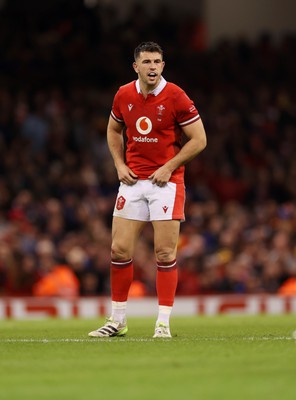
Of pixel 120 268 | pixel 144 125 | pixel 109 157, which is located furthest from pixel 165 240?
pixel 109 157

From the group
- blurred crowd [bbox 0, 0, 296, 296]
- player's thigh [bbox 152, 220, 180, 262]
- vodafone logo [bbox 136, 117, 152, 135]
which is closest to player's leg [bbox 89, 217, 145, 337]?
player's thigh [bbox 152, 220, 180, 262]

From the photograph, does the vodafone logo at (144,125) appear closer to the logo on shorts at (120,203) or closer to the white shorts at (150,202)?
the white shorts at (150,202)

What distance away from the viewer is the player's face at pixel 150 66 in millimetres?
10266

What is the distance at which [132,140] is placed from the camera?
34.7ft

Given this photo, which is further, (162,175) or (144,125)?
(144,125)

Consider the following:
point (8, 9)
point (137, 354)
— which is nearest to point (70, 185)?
point (8, 9)

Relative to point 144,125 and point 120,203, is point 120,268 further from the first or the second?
point 144,125

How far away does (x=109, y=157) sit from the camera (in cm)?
2266

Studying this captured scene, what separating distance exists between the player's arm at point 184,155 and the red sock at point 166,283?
0.71 m

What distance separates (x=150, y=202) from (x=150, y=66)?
1156 millimetres

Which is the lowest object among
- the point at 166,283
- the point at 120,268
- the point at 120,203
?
the point at 166,283

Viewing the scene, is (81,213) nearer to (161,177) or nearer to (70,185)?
(70,185)

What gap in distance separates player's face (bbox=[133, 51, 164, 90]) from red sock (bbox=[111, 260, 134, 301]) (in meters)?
1.57

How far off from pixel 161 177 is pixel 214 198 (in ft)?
43.1
